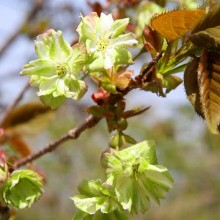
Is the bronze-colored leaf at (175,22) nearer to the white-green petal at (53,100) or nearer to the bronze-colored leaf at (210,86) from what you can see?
the bronze-colored leaf at (210,86)

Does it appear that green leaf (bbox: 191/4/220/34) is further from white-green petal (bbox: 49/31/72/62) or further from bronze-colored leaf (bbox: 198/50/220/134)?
white-green petal (bbox: 49/31/72/62)

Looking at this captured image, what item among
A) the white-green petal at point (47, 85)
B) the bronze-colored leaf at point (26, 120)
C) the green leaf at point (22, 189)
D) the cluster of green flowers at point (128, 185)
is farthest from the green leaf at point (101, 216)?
the bronze-colored leaf at point (26, 120)

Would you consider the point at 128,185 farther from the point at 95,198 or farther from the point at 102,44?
the point at 102,44

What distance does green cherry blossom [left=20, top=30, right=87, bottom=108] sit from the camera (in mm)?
963

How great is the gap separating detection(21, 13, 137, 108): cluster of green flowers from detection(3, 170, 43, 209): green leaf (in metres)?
0.18

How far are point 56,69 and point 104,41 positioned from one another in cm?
11

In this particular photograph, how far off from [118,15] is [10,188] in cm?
89

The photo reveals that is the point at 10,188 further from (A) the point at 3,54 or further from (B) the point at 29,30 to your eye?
(A) the point at 3,54

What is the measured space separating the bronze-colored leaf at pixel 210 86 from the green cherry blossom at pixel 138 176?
159 millimetres

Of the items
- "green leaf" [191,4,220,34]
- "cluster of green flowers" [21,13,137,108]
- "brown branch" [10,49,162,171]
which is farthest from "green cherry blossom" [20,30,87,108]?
"green leaf" [191,4,220,34]

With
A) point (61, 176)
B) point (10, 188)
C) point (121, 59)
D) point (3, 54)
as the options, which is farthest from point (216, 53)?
point (61, 176)

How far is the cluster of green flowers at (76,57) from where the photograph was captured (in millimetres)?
959

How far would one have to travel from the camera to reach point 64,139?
131cm

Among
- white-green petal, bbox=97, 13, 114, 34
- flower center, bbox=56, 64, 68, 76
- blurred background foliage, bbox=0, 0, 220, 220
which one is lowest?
blurred background foliage, bbox=0, 0, 220, 220
